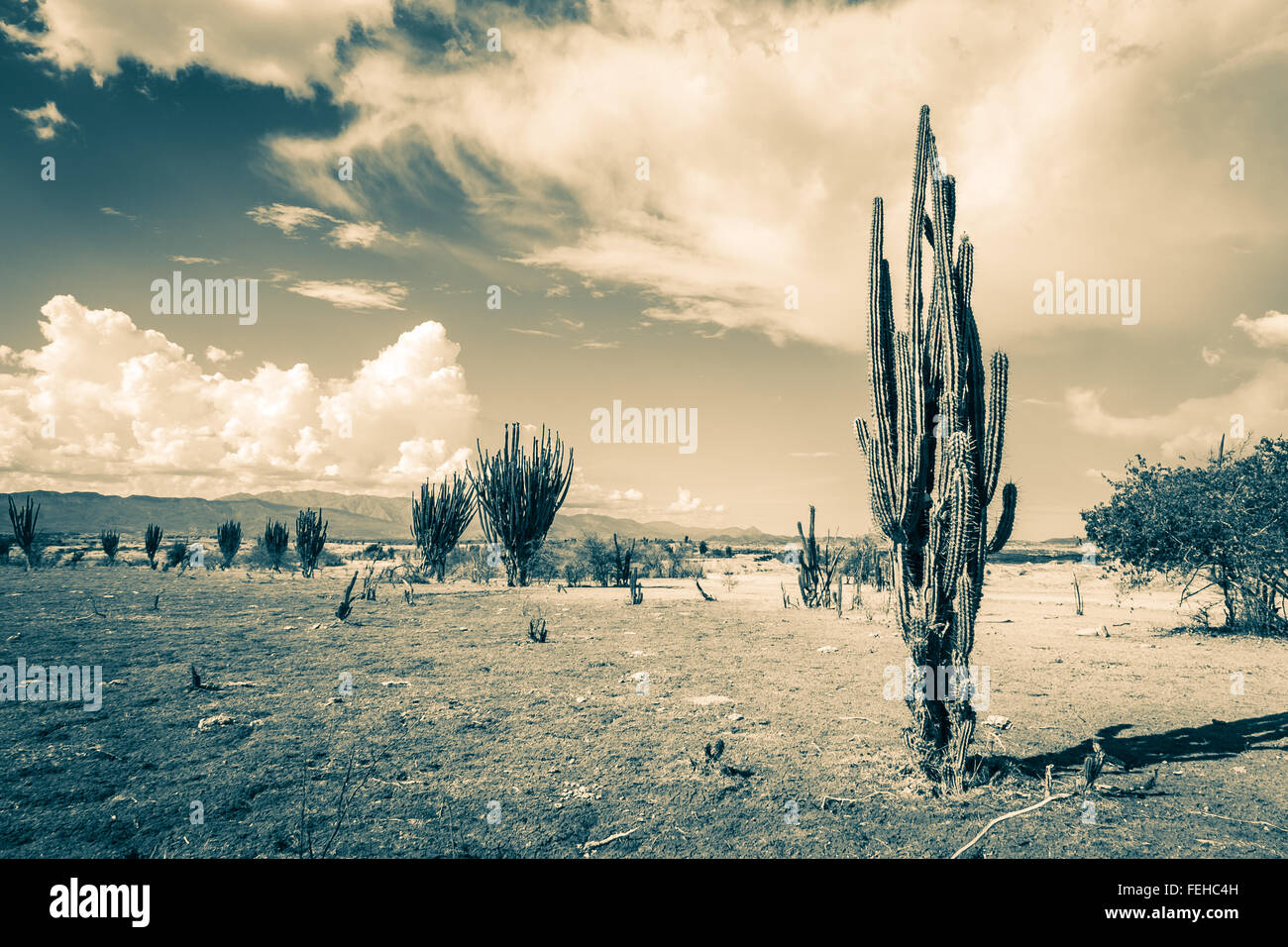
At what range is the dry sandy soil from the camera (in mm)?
3941

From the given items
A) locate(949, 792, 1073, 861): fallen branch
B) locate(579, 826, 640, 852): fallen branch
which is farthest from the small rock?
locate(949, 792, 1073, 861): fallen branch

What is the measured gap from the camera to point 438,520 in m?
21.9

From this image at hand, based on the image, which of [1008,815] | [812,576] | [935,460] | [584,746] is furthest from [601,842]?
[812,576]

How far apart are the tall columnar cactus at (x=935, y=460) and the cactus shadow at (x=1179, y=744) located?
1058 millimetres

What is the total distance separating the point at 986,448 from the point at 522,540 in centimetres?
1616

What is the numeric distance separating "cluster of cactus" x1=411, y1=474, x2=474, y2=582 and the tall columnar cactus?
18.2 m

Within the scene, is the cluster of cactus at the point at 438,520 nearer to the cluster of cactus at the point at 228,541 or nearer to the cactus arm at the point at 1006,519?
the cluster of cactus at the point at 228,541

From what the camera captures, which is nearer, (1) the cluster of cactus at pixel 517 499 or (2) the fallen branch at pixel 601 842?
(2) the fallen branch at pixel 601 842

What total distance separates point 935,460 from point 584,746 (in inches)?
149

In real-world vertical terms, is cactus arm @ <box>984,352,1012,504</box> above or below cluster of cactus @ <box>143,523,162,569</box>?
above

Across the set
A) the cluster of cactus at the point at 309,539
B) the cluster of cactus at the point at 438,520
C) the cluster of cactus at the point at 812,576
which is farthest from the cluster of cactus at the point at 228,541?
the cluster of cactus at the point at 812,576

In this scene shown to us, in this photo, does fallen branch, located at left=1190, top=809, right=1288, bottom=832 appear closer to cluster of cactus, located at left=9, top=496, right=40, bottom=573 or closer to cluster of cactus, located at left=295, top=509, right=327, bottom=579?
cluster of cactus, located at left=295, top=509, right=327, bottom=579

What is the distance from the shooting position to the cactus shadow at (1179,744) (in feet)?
18.1

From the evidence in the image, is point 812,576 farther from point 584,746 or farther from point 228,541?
point 228,541
